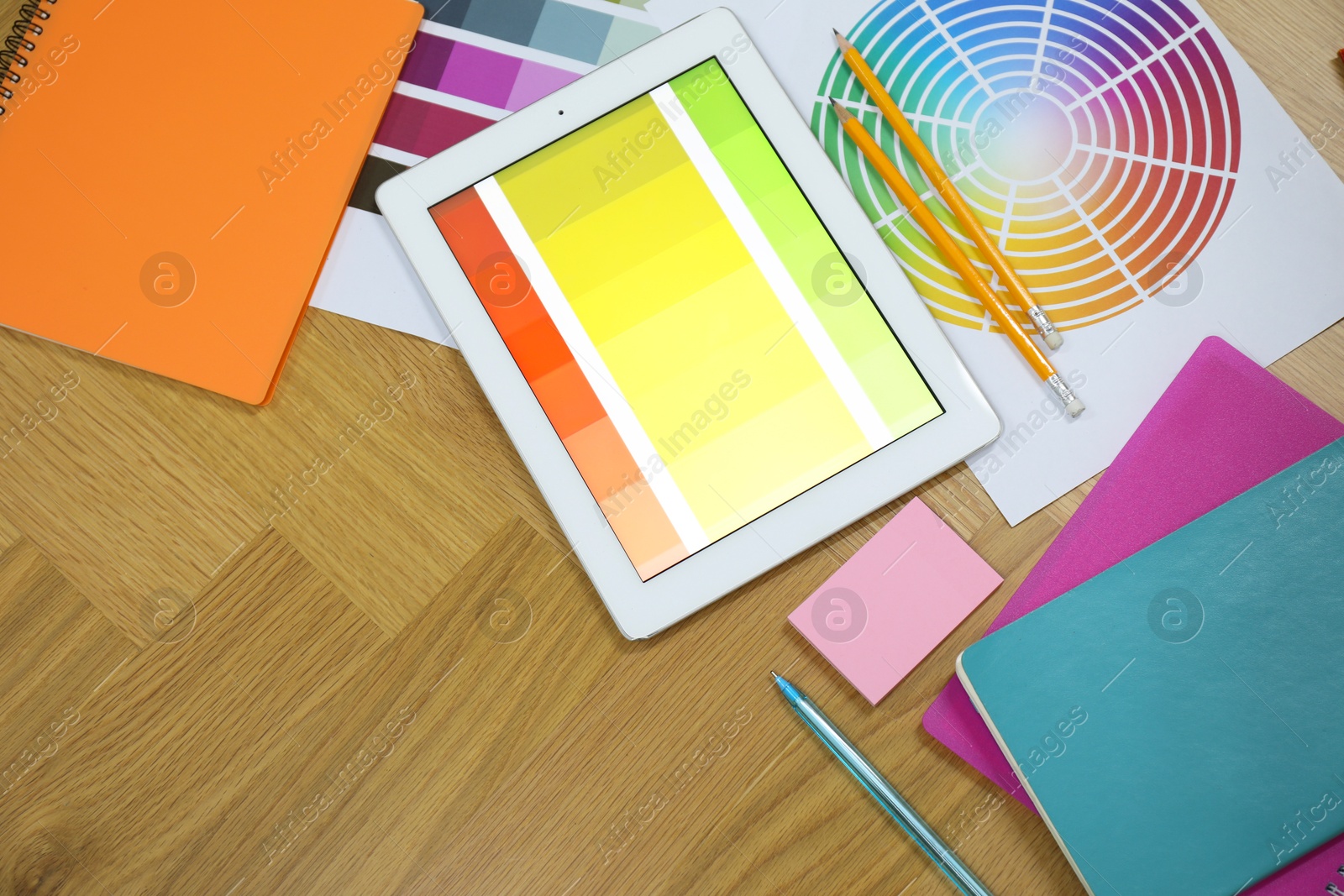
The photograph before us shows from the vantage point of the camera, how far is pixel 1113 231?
2.30 ft

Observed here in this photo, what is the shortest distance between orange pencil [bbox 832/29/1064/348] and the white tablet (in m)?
0.08

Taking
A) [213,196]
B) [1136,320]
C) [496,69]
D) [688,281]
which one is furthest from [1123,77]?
[213,196]

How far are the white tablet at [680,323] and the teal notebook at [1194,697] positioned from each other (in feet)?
0.52

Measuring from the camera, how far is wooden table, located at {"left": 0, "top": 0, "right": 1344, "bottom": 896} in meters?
0.64

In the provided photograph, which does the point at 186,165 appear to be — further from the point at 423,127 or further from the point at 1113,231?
the point at 1113,231

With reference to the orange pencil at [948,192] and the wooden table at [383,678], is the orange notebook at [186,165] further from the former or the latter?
the orange pencil at [948,192]

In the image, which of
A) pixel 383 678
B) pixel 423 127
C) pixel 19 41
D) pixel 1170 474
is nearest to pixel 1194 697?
pixel 1170 474

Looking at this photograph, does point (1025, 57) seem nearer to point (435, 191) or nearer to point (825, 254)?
point (825, 254)

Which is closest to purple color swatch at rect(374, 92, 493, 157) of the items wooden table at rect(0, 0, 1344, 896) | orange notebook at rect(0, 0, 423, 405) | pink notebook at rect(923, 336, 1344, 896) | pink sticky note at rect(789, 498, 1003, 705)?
orange notebook at rect(0, 0, 423, 405)

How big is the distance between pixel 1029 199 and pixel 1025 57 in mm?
128

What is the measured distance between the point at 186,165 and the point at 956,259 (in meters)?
0.64

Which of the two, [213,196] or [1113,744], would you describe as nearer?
[1113,744]

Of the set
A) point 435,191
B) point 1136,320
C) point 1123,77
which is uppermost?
Result: point 435,191

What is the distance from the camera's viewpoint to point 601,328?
0.65m
